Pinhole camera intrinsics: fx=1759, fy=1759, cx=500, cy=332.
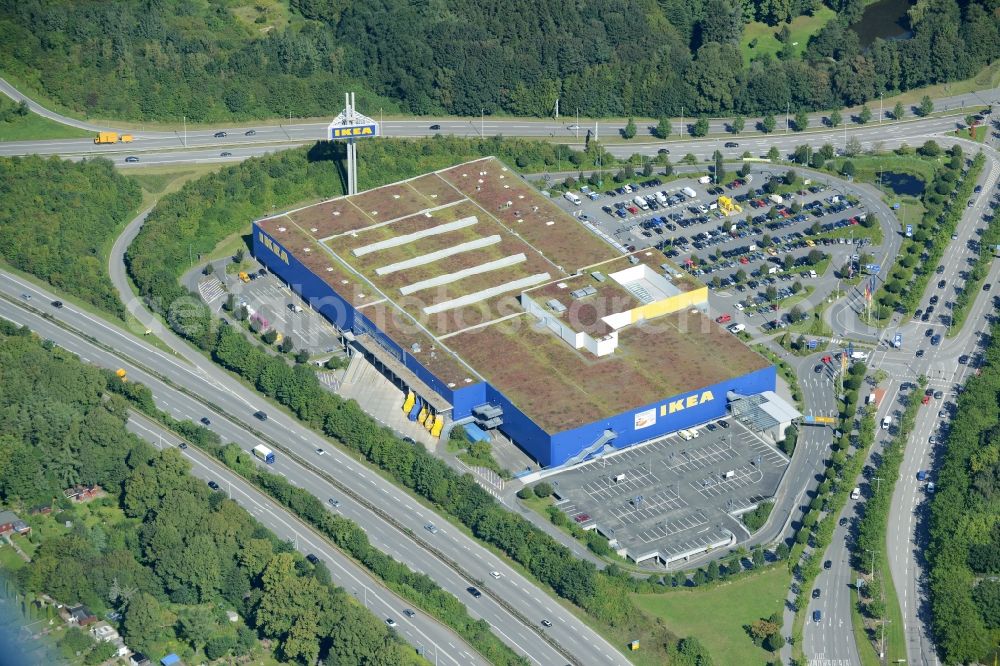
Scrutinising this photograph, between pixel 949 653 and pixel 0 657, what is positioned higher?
pixel 0 657

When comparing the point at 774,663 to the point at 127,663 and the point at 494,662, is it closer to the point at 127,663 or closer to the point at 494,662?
the point at 494,662

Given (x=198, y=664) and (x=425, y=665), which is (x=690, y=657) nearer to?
(x=425, y=665)

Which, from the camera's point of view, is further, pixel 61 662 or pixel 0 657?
pixel 61 662

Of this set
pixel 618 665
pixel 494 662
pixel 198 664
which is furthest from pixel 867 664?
pixel 198 664

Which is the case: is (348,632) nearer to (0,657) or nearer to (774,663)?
(774,663)

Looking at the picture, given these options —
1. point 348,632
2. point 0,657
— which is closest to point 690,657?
point 348,632

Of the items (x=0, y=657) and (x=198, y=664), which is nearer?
(x=0, y=657)

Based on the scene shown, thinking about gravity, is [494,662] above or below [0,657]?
below

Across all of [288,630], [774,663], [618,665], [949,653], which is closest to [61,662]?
[288,630]
